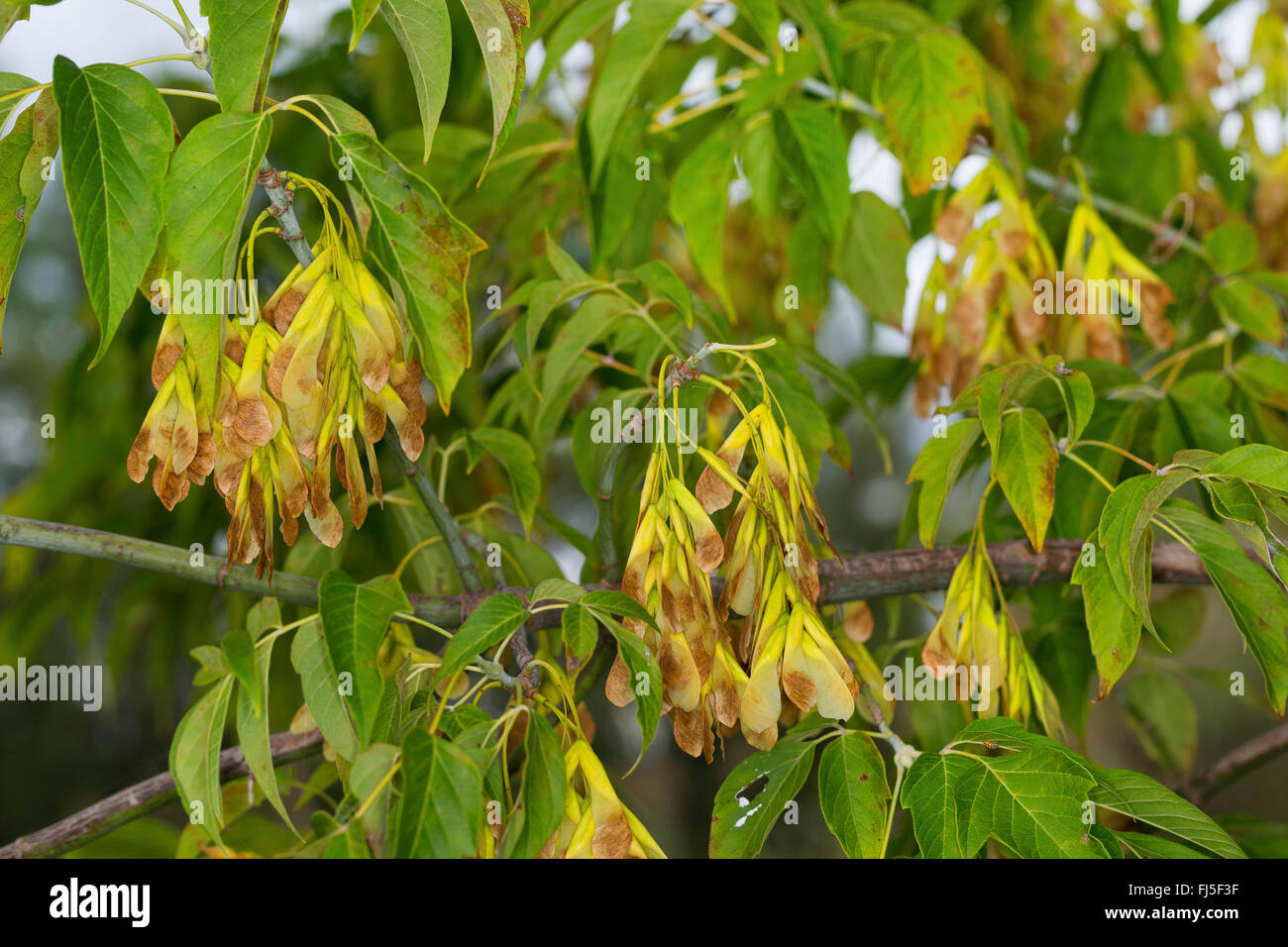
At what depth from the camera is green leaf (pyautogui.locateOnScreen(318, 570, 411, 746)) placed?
32 cm

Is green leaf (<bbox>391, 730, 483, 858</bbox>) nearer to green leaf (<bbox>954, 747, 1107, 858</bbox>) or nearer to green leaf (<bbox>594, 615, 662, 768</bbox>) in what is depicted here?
green leaf (<bbox>594, 615, 662, 768</bbox>)

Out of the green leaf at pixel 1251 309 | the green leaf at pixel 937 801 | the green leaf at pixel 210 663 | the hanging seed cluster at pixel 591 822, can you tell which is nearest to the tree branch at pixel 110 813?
the green leaf at pixel 210 663

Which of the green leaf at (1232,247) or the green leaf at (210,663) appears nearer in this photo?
the green leaf at (210,663)

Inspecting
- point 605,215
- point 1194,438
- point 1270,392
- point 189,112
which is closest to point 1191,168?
point 1270,392

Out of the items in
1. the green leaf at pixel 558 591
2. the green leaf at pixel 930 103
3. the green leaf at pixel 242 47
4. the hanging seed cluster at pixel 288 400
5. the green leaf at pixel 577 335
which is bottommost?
the green leaf at pixel 558 591

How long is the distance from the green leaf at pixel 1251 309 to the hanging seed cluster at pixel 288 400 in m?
0.49

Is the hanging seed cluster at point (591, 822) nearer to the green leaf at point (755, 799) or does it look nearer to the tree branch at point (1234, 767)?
the green leaf at point (755, 799)

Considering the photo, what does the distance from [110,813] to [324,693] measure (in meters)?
0.14

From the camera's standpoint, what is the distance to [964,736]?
0.37 m

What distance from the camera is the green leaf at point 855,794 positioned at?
372 millimetres

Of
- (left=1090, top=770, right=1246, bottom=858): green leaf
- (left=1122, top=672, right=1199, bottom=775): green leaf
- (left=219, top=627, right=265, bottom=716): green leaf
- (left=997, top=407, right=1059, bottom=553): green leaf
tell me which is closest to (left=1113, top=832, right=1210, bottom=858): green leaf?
(left=1090, top=770, right=1246, bottom=858): green leaf

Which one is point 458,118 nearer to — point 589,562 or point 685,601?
point 589,562
